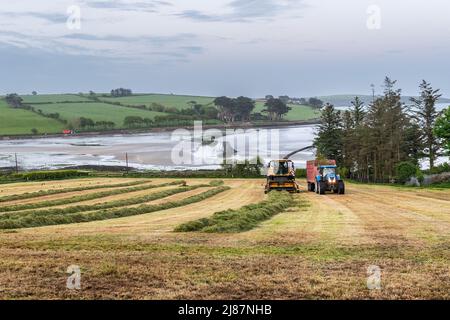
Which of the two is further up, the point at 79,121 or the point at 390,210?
the point at 79,121

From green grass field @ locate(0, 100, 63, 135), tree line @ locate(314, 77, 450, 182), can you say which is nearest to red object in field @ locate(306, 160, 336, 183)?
tree line @ locate(314, 77, 450, 182)

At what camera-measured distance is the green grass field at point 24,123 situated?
554 ft

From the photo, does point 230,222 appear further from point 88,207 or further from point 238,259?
point 88,207

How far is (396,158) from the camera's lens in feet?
253

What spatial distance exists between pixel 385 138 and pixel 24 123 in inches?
5217

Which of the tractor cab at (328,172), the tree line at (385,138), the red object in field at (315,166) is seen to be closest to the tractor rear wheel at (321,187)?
the tractor cab at (328,172)

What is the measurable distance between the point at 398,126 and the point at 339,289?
73.2 m

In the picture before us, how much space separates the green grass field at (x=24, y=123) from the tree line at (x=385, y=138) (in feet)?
357

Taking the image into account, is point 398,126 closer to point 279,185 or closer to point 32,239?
point 279,185

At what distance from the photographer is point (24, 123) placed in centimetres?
17688

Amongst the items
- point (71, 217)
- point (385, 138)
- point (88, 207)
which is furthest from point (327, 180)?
point (385, 138)
